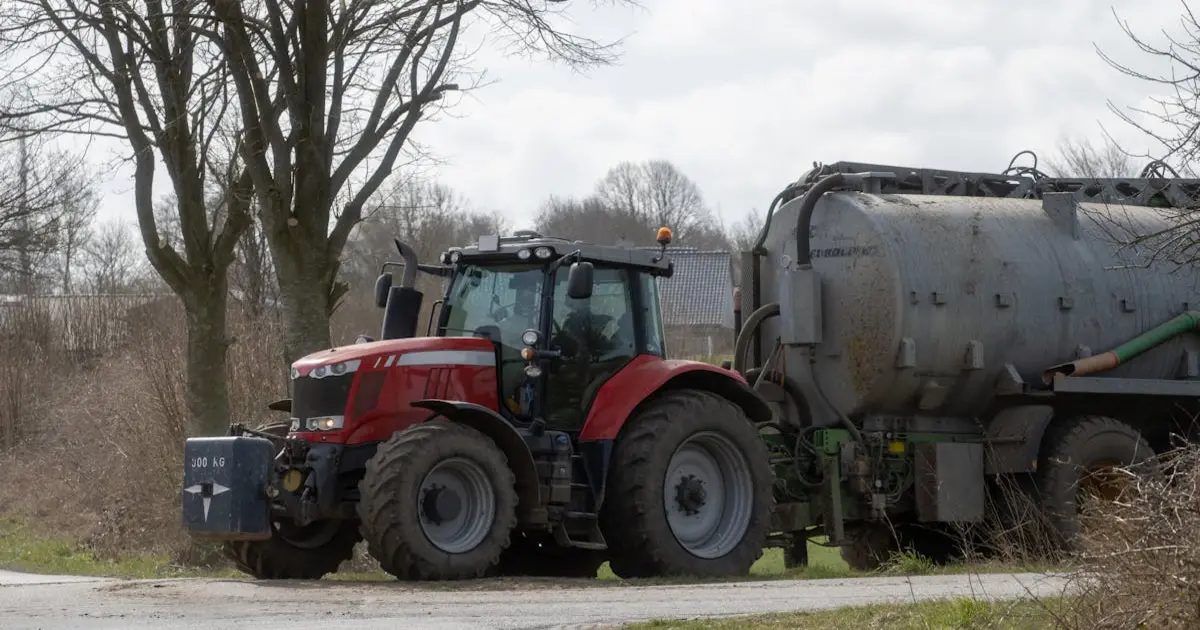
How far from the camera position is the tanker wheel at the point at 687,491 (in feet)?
41.4

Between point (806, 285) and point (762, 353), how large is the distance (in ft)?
3.85

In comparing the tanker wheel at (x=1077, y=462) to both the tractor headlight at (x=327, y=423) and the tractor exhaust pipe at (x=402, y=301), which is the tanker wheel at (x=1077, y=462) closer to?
the tractor exhaust pipe at (x=402, y=301)

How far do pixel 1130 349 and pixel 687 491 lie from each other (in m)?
5.26

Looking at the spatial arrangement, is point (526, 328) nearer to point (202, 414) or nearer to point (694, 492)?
point (694, 492)

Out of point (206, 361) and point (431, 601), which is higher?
point (206, 361)

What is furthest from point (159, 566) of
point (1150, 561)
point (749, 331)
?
point (1150, 561)

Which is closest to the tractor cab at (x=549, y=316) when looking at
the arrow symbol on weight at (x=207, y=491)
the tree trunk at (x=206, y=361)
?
the arrow symbol on weight at (x=207, y=491)

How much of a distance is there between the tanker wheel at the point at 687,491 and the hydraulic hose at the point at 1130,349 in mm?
3583

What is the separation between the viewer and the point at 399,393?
481 inches

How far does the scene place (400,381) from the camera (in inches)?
481

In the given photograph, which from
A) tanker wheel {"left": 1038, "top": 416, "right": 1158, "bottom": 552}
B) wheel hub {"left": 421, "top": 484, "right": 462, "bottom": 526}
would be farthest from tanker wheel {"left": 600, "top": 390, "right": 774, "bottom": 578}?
tanker wheel {"left": 1038, "top": 416, "right": 1158, "bottom": 552}

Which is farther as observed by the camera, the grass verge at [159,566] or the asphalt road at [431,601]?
the grass verge at [159,566]

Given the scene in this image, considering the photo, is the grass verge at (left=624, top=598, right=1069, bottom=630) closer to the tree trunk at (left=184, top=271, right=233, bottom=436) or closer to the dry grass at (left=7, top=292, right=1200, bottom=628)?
the dry grass at (left=7, top=292, right=1200, bottom=628)

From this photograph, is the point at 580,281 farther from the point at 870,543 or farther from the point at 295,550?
the point at 870,543
